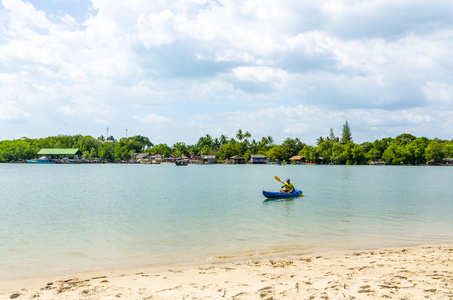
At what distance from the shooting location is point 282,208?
2016 cm

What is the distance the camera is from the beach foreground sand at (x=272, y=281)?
5.52m

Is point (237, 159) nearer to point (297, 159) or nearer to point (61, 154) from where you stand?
point (297, 159)

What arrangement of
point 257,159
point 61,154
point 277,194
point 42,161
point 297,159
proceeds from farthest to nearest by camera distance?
point 297,159
point 257,159
point 61,154
point 42,161
point 277,194

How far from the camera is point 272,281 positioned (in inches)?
250

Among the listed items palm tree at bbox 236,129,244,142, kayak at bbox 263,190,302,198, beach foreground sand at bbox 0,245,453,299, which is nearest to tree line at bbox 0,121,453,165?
palm tree at bbox 236,129,244,142

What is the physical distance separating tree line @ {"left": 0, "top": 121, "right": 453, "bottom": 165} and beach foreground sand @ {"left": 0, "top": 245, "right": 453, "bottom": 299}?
131092 mm

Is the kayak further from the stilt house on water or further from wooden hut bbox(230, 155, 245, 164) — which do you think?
the stilt house on water

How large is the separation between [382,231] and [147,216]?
11.8 meters

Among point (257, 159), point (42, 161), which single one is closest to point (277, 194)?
point (257, 159)

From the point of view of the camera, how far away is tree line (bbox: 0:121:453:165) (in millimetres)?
128375

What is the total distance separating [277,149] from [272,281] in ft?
464

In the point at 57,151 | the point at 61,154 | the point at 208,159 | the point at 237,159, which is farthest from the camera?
the point at 208,159

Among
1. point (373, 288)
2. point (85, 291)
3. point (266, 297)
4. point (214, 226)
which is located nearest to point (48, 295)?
point (85, 291)

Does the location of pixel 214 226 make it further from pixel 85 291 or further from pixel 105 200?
pixel 105 200
